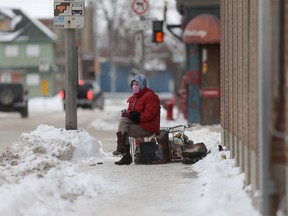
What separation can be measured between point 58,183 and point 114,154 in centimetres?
439

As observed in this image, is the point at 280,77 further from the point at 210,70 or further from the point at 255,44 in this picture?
the point at 210,70

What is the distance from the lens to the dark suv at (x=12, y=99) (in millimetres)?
31062

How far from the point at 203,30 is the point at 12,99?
12180 millimetres

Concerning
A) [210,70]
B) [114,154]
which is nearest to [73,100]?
[114,154]

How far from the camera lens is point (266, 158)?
21.7 ft

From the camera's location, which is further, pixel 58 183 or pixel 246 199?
pixel 58 183

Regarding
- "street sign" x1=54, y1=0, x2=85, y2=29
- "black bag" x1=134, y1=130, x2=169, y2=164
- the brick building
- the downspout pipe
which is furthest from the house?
the downspout pipe

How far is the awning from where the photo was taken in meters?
21.3

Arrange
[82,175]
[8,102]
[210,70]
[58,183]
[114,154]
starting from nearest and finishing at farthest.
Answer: [58,183] → [82,175] → [114,154] → [210,70] → [8,102]

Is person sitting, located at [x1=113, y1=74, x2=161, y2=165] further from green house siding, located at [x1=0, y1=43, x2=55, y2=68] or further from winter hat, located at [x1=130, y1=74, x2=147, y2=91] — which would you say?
green house siding, located at [x1=0, y1=43, x2=55, y2=68]

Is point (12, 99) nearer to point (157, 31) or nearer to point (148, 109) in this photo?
point (157, 31)

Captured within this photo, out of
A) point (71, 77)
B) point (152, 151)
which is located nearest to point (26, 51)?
point (71, 77)

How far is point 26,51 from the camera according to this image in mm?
72188

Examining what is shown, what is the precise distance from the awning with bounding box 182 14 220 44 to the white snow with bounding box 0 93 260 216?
8952 millimetres
